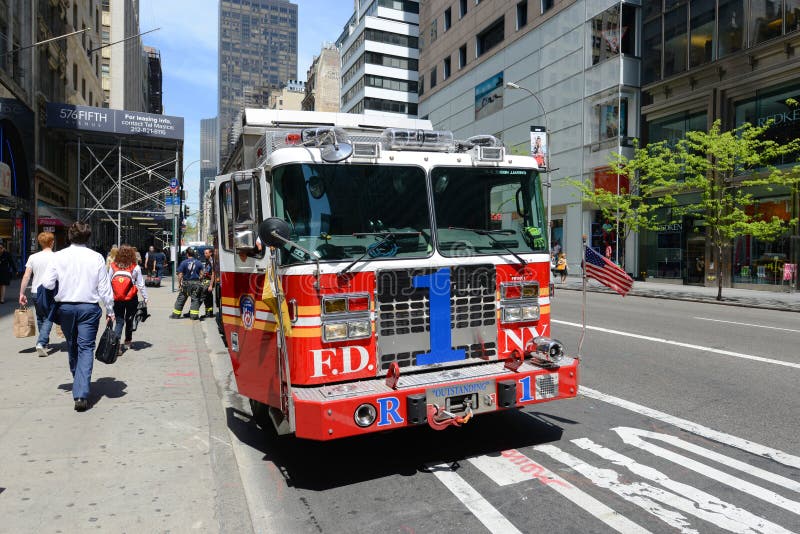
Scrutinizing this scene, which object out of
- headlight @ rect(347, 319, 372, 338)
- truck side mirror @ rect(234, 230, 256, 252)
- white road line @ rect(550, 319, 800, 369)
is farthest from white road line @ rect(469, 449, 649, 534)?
white road line @ rect(550, 319, 800, 369)

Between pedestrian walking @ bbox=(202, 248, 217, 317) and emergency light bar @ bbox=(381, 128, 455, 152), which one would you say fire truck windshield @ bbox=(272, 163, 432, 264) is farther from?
pedestrian walking @ bbox=(202, 248, 217, 317)

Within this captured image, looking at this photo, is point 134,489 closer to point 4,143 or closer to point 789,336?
point 789,336

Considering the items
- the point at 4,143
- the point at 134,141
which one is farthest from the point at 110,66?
the point at 4,143

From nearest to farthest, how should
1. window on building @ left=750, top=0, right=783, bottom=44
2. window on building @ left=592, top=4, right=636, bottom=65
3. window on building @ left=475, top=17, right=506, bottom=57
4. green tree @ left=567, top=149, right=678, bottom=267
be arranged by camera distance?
window on building @ left=750, top=0, right=783, bottom=44 < green tree @ left=567, top=149, right=678, bottom=267 < window on building @ left=592, top=4, right=636, bottom=65 < window on building @ left=475, top=17, right=506, bottom=57

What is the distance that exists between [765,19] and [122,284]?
25.8 metres

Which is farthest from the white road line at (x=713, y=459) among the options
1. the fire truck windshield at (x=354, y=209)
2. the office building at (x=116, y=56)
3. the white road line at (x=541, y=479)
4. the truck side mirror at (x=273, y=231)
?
the office building at (x=116, y=56)

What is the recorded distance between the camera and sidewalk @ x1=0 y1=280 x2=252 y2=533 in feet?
12.6

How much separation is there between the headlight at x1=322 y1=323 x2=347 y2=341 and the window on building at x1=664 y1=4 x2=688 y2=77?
2851 centimetres

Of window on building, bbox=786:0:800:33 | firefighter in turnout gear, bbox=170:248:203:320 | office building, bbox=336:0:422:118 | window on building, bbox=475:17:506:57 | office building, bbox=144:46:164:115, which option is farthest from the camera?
office building, bbox=144:46:164:115

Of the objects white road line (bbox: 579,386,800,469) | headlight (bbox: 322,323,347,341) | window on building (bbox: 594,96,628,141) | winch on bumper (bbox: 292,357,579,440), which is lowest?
white road line (bbox: 579,386,800,469)

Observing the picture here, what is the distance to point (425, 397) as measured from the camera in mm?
4367

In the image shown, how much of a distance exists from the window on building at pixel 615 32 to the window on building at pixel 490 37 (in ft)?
36.7

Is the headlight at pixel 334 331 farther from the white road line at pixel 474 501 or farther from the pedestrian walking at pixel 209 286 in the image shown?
the pedestrian walking at pixel 209 286

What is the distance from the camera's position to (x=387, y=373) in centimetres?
459
